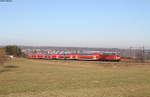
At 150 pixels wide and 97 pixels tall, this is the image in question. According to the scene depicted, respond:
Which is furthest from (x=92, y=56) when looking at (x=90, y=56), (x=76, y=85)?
(x=76, y=85)

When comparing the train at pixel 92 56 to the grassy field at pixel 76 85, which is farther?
the train at pixel 92 56

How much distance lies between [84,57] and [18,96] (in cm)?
5390

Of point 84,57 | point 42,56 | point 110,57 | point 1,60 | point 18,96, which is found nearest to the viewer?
point 18,96

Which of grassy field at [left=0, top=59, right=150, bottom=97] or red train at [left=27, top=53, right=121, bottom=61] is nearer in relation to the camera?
grassy field at [left=0, top=59, right=150, bottom=97]

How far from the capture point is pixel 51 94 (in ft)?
41.0

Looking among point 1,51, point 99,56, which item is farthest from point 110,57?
point 1,51

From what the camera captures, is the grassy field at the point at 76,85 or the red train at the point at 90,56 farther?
the red train at the point at 90,56

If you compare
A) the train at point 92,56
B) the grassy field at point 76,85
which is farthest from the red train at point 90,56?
the grassy field at point 76,85

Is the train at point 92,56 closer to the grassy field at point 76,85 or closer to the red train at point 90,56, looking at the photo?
the red train at point 90,56

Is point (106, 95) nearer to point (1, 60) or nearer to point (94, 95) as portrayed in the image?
point (94, 95)

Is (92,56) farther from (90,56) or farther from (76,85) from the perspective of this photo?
(76,85)

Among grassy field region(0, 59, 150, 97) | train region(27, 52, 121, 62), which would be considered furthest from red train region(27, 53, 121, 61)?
grassy field region(0, 59, 150, 97)

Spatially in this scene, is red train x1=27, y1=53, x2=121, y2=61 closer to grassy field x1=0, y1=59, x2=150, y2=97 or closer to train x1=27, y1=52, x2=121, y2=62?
train x1=27, y1=52, x2=121, y2=62

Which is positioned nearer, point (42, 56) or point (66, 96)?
point (66, 96)
